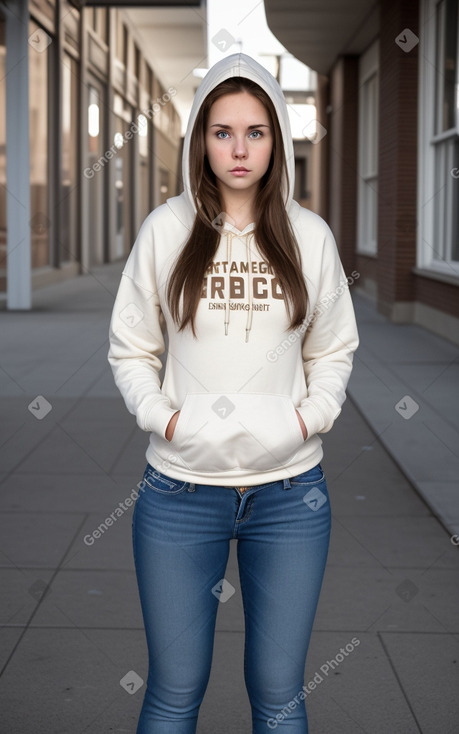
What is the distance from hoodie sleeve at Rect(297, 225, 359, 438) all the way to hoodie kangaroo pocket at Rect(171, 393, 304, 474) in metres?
0.09

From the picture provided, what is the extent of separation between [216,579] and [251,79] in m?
0.99

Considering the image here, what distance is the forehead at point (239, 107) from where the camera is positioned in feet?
6.70

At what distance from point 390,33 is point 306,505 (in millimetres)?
12908

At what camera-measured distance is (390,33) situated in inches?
545

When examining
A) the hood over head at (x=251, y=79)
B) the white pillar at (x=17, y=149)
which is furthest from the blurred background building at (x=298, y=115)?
the hood over head at (x=251, y=79)

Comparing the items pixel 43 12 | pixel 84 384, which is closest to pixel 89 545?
pixel 84 384

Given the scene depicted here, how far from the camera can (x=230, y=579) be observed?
13.3 feet

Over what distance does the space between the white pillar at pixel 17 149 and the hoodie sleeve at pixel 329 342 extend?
13.5 m

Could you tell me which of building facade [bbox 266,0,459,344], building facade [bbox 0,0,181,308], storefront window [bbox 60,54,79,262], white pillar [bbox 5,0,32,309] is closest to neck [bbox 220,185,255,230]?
building facade [bbox 0,0,181,308]

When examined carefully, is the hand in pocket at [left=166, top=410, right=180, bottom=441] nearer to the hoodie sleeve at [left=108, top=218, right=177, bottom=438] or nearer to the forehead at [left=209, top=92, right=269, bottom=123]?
the hoodie sleeve at [left=108, top=218, right=177, bottom=438]

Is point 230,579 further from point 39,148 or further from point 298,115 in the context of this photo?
point 298,115

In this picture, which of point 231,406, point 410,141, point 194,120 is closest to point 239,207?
point 194,120

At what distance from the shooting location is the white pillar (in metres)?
14.8

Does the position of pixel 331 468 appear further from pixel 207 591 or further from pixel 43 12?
pixel 43 12
